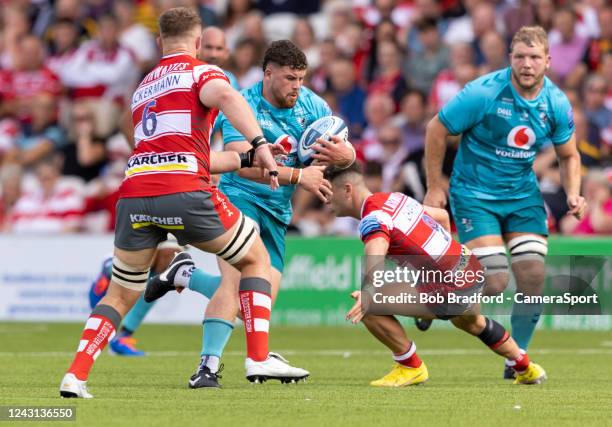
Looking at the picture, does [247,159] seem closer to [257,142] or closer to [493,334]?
[257,142]

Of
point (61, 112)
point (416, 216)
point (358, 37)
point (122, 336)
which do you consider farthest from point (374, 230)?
point (61, 112)

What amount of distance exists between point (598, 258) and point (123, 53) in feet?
A: 27.8

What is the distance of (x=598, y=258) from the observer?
15297 millimetres

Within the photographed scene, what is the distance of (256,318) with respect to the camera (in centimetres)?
841

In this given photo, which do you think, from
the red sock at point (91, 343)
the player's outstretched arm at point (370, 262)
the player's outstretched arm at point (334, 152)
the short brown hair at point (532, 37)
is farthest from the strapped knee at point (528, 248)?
the red sock at point (91, 343)

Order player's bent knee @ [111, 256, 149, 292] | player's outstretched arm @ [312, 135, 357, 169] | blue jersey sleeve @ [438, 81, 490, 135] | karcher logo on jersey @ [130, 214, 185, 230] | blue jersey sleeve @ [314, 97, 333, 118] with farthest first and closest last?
blue jersey sleeve @ [438, 81, 490, 135] → blue jersey sleeve @ [314, 97, 333, 118] → player's outstretched arm @ [312, 135, 357, 169] → player's bent knee @ [111, 256, 149, 292] → karcher logo on jersey @ [130, 214, 185, 230]

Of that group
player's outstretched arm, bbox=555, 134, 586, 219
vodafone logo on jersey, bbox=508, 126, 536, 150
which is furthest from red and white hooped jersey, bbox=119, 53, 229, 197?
player's outstretched arm, bbox=555, 134, 586, 219

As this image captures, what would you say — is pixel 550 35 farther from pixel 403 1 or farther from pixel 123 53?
A: pixel 123 53

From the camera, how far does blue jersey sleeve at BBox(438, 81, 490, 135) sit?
10133 millimetres

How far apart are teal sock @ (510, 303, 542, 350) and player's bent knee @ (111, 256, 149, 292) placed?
3555 millimetres

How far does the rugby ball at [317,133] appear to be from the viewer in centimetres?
905

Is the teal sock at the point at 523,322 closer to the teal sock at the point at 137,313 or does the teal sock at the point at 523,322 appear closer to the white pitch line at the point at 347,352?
the white pitch line at the point at 347,352

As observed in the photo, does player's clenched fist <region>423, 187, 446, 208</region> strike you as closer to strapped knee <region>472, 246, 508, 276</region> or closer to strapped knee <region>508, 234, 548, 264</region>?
strapped knee <region>472, 246, 508, 276</region>

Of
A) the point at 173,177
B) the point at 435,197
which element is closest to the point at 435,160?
the point at 435,197
